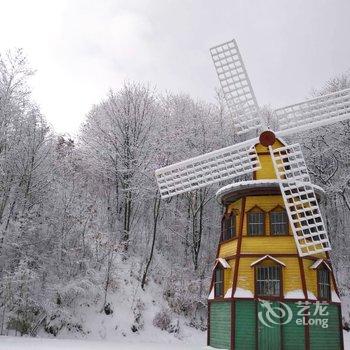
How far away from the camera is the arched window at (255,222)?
18.7m

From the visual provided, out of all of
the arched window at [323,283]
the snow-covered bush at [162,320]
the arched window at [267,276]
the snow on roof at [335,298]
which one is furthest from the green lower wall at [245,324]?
the snow-covered bush at [162,320]

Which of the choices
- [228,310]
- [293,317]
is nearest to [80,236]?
[228,310]

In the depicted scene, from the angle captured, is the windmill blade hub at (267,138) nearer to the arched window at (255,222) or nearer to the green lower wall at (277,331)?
the arched window at (255,222)

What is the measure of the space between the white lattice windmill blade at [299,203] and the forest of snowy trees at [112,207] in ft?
36.2

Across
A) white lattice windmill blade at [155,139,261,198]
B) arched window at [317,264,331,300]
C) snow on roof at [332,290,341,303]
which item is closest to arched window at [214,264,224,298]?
white lattice windmill blade at [155,139,261,198]

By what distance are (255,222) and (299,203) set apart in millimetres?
2066

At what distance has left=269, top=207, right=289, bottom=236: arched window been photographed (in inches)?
730

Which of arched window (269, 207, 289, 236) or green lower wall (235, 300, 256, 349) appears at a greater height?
arched window (269, 207, 289, 236)

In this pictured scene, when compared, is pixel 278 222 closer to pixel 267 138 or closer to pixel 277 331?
pixel 267 138

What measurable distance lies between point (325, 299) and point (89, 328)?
1271 centimetres

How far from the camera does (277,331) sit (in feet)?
56.3

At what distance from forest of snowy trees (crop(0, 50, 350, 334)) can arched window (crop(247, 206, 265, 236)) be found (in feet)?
32.3

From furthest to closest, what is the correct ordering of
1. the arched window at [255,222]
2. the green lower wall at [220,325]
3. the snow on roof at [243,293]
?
the arched window at [255,222]
the green lower wall at [220,325]
the snow on roof at [243,293]

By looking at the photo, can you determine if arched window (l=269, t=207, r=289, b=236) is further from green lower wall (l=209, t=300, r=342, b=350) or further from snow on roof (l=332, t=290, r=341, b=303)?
snow on roof (l=332, t=290, r=341, b=303)
